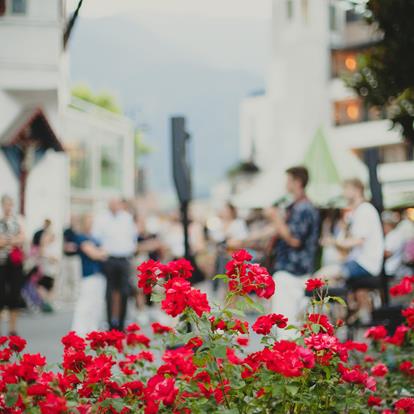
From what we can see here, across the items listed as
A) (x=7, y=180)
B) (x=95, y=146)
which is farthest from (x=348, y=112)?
(x=7, y=180)

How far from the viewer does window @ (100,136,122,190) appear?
34094 millimetres

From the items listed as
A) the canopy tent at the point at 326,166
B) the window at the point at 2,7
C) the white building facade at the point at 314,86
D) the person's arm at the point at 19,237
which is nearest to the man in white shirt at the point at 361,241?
the person's arm at the point at 19,237

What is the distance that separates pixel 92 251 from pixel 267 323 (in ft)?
26.5

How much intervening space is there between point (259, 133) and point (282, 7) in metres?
20.5

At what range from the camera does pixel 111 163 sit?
34750mm

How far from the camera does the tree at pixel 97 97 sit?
8549 cm

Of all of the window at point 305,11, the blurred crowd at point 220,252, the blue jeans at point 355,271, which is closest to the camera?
the blurred crowd at point 220,252

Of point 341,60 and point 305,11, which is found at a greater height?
point 305,11

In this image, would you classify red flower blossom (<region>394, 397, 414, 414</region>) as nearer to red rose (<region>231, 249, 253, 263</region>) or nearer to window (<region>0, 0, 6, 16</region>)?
red rose (<region>231, 249, 253, 263</region>)

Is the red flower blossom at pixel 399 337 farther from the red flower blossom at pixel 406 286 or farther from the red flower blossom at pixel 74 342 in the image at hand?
the red flower blossom at pixel 74 342

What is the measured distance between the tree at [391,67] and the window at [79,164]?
2506 cm

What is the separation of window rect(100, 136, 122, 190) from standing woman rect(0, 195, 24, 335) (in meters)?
21.6

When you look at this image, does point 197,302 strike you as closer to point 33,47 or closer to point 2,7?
point 2,7

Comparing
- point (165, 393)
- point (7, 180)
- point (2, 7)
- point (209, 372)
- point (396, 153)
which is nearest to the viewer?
point (165, 393)
